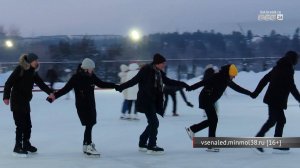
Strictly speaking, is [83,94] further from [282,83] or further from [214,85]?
[282,83]

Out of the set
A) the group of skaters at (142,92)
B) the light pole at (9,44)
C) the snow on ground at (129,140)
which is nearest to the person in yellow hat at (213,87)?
the group of skaters at (142,92)

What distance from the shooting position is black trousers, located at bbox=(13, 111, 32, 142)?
6.41 m

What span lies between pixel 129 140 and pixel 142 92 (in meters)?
1.46

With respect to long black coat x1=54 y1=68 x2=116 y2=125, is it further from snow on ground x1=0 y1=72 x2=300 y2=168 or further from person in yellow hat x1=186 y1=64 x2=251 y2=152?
person in yellow hat x1=186 y1=64 x2=251 y2=152

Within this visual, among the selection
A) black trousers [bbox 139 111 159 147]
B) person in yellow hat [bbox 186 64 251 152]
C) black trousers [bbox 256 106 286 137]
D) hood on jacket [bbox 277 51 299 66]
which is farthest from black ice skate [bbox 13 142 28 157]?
hood on jacket [bbox 277 51 299 66]

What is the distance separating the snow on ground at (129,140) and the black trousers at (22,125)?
0.29 metres

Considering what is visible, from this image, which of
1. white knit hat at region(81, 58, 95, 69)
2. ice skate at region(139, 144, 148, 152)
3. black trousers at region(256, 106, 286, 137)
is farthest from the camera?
ice skate at region(139, 144, 148, 152)

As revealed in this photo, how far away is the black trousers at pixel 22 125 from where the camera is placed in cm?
641

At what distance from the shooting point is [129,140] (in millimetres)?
7805

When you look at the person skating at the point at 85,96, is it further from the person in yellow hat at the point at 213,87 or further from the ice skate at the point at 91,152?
the person in yellow hat at the point at 213,87

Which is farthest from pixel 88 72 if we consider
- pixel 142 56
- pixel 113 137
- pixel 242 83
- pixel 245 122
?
pixel 142 56

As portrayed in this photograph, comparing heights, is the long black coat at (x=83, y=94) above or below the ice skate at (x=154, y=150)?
above

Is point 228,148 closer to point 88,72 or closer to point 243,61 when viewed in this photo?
point 88,72

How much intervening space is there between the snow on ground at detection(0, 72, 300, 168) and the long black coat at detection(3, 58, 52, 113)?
0.67m
